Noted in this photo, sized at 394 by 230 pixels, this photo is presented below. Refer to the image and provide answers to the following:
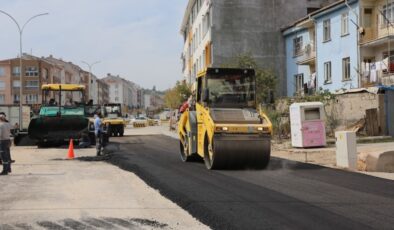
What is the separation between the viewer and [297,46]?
49.1m

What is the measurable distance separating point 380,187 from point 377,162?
3987mm

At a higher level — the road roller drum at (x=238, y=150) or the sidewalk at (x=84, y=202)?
the road roller drum at (x=238, y=150)

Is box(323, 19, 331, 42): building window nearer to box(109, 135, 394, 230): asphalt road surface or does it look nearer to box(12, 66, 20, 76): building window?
box(109, 135, 394, 230): asphalt road surface

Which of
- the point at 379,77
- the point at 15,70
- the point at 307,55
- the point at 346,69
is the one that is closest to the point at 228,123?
the point at 379,77

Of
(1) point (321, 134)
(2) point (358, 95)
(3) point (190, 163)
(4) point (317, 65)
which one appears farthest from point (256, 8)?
(3) point (190, 163)

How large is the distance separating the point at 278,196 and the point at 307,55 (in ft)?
117

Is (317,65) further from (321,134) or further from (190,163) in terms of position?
(190,163)

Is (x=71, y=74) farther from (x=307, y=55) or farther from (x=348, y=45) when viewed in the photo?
(x=348, y=45)

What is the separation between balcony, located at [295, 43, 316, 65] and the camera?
4484cm

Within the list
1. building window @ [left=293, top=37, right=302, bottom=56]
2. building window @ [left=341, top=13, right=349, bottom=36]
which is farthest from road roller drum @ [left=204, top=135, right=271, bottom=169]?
building window @ [left=293, top=37, right=302, bottom=56]

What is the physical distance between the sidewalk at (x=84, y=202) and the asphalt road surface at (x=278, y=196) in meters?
0.49

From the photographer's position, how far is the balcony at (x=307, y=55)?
4484cm

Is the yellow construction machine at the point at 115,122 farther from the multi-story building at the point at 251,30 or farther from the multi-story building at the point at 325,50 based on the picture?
the multi-story building at the point at 325,50

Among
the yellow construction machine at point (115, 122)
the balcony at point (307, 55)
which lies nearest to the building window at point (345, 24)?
the balcony at point (307, 55)
